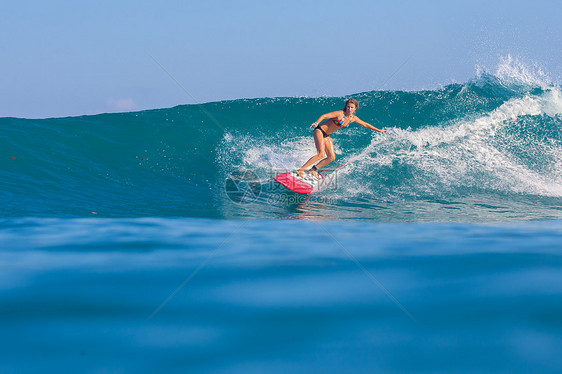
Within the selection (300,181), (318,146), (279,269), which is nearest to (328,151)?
(318,146)

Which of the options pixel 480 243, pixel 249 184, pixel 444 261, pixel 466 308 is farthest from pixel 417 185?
pixel 466 308

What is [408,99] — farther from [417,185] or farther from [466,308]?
[466,308]

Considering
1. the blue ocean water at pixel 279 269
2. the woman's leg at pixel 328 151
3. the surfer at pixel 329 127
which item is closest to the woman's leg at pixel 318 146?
the surfer at pixel 329 127

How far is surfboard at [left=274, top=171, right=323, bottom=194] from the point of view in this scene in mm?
8582

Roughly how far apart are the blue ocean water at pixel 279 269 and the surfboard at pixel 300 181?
1.01 feet

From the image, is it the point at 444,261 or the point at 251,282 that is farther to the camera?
the point at 444,261

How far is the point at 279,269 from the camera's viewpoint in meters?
3.20

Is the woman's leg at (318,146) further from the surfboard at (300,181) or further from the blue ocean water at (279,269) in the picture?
the blue ocean water at (279,269)

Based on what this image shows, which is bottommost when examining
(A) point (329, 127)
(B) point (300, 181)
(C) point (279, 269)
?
(C) point (279, 269)

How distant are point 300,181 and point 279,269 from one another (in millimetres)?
5641

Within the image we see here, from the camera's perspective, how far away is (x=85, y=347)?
2.02 m

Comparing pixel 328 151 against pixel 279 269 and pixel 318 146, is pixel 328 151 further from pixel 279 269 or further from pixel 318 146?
pixel 279 269

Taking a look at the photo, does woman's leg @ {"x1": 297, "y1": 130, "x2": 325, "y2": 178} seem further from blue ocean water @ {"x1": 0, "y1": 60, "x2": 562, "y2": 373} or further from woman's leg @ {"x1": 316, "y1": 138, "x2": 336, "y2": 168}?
blue ocean water @ {"x1": 0, "y1": 60, "x2": 562, "y2": 373}

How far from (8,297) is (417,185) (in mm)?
7723
